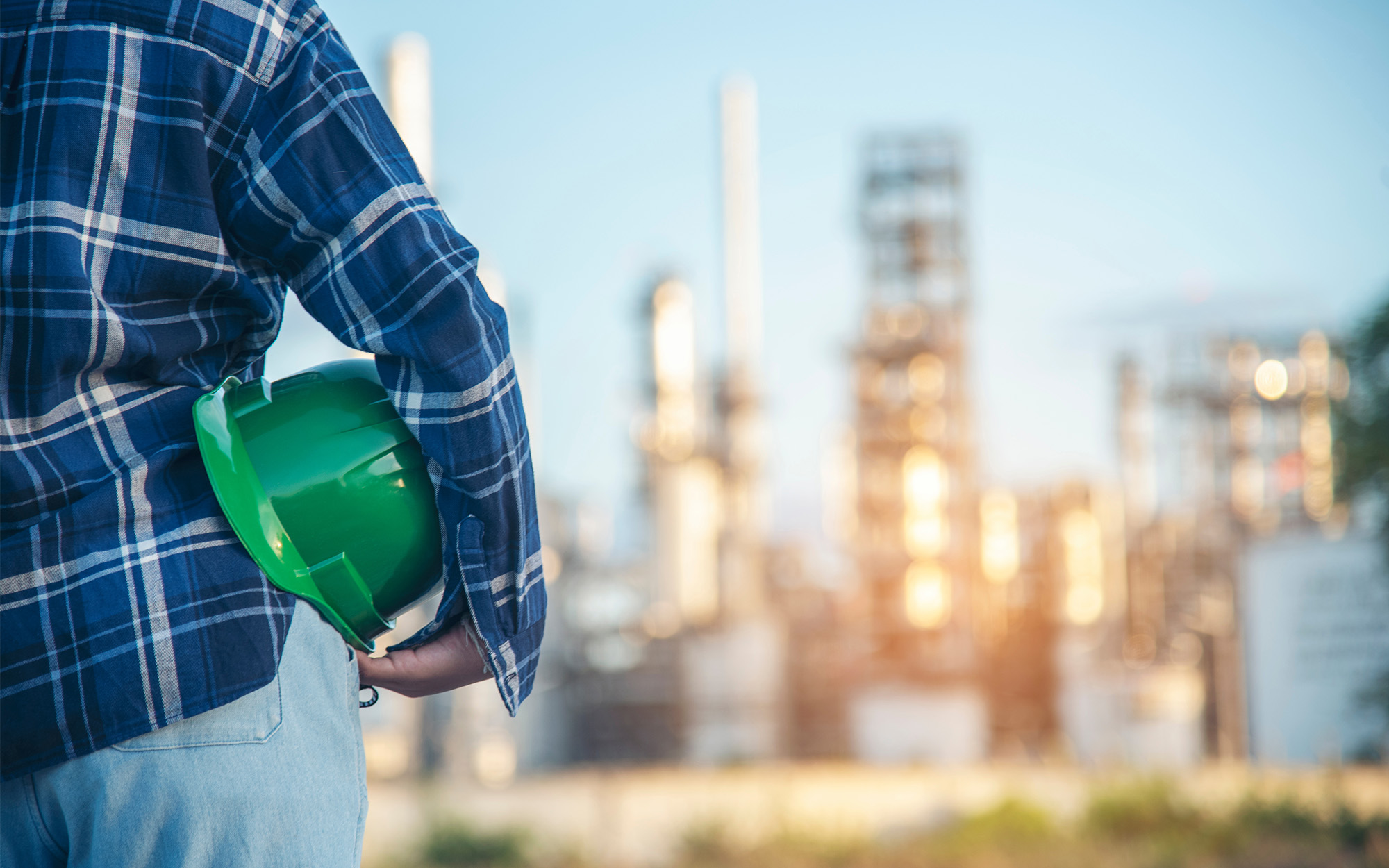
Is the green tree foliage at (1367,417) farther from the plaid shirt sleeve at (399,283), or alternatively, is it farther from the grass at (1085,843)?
the plaid shirt sleeve at (399,283)

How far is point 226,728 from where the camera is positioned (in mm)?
1136

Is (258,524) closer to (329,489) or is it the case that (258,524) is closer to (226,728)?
(329,489)

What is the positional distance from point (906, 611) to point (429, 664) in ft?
76.7

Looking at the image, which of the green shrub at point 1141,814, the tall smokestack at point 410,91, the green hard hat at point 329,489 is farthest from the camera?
the tall smokestack at point 410,91

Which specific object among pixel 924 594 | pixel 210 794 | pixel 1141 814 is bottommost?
pixel 1141 814

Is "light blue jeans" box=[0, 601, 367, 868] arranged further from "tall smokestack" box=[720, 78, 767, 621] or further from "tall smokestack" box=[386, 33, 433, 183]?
"tall smokestack" box=[720, 78, 767, 621]

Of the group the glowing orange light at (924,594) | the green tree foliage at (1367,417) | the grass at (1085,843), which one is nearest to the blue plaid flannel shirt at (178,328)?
the grass at (1085,843)

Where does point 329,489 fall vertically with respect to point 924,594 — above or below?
above

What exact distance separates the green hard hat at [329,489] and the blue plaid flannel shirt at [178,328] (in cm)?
3

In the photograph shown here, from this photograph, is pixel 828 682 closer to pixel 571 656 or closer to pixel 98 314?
pixel 571 656

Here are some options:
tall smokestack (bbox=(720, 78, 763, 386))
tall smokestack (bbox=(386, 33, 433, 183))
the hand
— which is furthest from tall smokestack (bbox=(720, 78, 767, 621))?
the hand

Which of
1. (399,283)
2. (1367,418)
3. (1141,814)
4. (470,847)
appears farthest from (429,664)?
(1367,418)

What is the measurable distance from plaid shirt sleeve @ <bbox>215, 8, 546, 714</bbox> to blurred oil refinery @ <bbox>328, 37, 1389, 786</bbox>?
1915 centimetres

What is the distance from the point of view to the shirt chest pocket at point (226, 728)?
1.12 m
